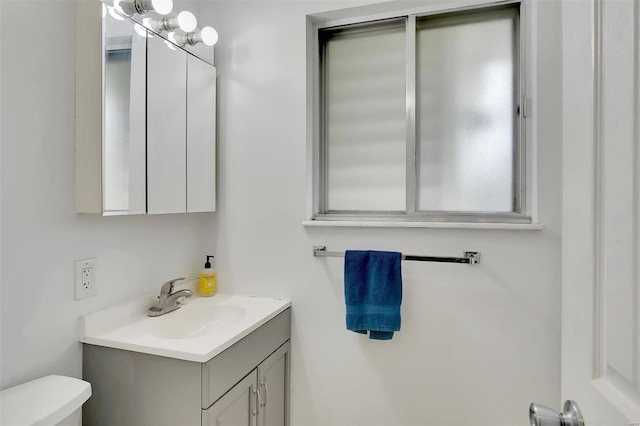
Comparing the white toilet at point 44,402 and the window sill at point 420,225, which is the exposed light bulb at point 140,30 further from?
the white toilet at point 44,402

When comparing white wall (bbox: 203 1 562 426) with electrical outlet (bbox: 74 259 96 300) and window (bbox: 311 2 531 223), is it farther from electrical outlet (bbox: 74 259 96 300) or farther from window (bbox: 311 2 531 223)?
electrical outlet (bbox: 74 259 96 300)

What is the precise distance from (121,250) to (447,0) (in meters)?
1.66

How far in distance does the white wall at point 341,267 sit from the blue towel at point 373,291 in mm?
88

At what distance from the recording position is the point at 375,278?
4.91 feet

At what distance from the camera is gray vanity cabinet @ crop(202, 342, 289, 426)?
3.94 ft

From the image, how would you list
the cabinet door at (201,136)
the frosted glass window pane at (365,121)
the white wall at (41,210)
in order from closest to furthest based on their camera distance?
1. the white wall at (41,210)
2. the cabinet door at (201,136)
3. the frosted glass window pane at (365,121)

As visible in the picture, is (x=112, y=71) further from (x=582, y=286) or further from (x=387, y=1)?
(x=582, y=286)

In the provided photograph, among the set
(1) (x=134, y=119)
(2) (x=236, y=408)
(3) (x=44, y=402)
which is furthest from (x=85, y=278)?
(2) (x=236, y=408)

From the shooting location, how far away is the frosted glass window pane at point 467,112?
1.53 metres

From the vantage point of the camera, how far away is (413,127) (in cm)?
161

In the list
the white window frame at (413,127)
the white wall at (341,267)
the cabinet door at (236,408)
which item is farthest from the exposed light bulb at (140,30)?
the cabinet door at (236,408)

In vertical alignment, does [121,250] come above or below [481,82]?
below

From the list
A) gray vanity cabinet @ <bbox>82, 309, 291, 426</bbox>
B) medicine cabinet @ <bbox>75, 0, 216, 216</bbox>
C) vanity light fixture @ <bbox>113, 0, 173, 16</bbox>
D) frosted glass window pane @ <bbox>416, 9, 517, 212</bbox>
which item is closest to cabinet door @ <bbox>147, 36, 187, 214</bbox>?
medicine cabinet @ <bbox>75, 0, 216, 216</bbox>

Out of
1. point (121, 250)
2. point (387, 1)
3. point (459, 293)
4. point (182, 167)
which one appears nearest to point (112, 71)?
point (182, 167)
